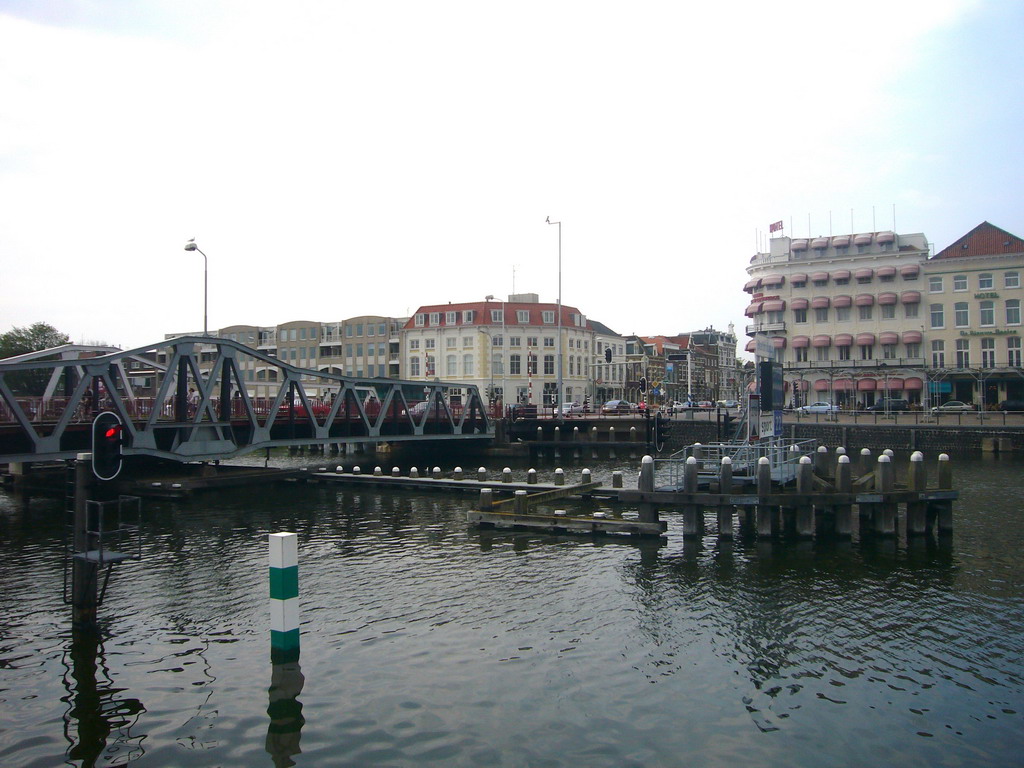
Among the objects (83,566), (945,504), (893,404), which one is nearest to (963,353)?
(893,404)

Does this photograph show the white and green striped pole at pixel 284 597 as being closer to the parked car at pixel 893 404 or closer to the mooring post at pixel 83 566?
the mooring post at pixel 83 566

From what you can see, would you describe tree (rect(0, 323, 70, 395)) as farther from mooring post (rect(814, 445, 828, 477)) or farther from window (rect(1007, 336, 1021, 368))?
window (rect(1007, 336, 1021, 368))

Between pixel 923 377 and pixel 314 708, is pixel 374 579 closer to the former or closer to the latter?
pixel 314 708

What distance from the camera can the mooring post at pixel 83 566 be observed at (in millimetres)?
12445

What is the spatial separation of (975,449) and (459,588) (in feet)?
158

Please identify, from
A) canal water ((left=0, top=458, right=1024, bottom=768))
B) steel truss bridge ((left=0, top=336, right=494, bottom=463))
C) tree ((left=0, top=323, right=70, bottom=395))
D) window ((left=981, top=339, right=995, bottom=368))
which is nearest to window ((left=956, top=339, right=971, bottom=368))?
window ((left=981, top=339, right=995, bottom=368))

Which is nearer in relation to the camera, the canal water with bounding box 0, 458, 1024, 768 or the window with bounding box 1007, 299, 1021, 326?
the canal water with bounding box 0, 458, 1024, 768

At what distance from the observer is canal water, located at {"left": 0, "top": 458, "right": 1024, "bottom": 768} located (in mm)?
10164

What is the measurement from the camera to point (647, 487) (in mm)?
22234

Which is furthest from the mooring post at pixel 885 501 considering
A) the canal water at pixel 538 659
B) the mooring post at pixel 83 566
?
the mooring post at pixel 83 566

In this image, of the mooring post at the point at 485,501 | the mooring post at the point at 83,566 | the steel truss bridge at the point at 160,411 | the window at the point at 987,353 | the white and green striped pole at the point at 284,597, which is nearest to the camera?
the white and green striped pole at the point at 284,597

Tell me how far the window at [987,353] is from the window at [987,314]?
5.72 feet

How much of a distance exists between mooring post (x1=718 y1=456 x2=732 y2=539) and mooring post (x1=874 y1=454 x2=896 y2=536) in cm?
454

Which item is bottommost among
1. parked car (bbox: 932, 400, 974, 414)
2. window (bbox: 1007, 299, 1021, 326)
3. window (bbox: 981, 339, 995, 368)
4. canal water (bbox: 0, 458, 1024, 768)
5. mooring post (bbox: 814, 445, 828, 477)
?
canal water (bbox: 0, 458, 1024, 768)
